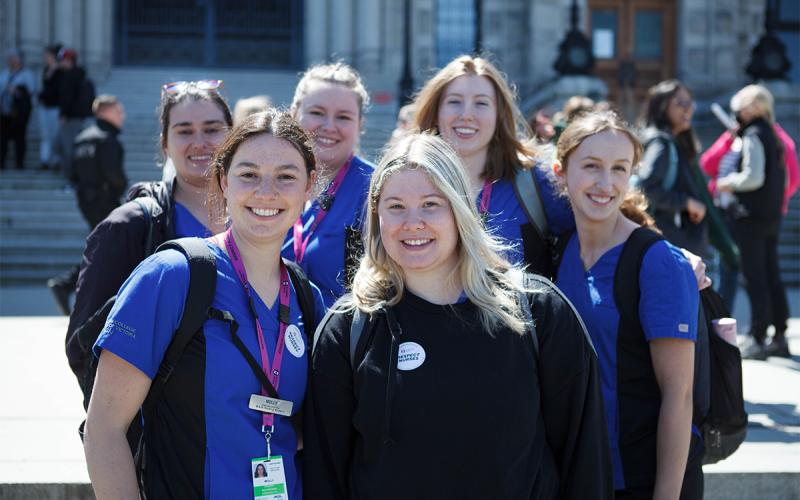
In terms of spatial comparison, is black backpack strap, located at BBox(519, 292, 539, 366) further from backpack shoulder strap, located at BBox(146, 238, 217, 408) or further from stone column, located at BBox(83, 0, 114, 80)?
stone column, located at BBox(83, 0, 114, 80)

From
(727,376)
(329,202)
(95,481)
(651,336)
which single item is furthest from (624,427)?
(95,481)

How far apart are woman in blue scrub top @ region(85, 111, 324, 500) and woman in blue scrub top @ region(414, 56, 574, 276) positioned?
995 millimetres

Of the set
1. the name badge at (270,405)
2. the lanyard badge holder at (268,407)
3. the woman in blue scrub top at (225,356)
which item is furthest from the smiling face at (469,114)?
the name badge at (270,405)

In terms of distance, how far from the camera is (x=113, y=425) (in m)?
2.50

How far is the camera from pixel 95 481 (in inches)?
97.3

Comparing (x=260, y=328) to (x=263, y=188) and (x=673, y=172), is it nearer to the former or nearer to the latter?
(x=263, y=188)

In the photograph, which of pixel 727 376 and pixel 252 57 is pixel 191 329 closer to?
pixel 727 376

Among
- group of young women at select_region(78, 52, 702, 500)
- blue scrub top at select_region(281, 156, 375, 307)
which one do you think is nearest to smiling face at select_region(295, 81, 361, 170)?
blue scrub top at select_region(281, 156, 375, 307)

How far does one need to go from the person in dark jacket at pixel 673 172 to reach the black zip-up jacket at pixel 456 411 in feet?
11.8

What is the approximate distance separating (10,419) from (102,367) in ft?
9.99

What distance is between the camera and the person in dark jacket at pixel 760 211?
7.60m

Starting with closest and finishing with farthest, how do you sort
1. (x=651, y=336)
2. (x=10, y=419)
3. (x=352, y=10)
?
(x=651, y=336)
(x=10, y=419)
(x=352, y=10)

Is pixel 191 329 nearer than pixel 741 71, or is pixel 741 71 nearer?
pixel 191 329

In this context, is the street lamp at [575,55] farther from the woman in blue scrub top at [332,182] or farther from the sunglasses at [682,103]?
the woman in blue scrub top at [332,182]
